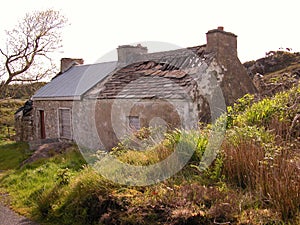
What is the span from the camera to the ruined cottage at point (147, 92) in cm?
1197

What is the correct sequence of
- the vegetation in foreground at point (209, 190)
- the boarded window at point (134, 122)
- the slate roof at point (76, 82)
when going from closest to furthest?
the vegetation in foreground at point (209, 190)
the boarded window at point (134, 122)
the slate roof at point (76, 82)

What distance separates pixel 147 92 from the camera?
1282 cm

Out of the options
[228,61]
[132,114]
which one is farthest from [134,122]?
[228,61]

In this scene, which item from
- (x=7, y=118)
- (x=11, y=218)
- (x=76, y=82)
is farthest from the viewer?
(x=7, y=118)

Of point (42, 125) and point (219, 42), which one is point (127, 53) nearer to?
point (219, 42)

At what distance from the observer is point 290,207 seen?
4.69 metres

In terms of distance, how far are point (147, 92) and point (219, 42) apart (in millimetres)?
→ 3561

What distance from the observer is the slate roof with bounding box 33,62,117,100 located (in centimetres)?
1659

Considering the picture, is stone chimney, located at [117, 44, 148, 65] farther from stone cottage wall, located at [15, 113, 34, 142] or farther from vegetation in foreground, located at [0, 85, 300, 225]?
vegetation in foreground, located at [0, 85, 300, 225]

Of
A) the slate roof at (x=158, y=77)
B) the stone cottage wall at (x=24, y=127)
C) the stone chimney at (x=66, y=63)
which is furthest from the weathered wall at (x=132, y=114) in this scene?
the stone chimney at (x=66, y=63)

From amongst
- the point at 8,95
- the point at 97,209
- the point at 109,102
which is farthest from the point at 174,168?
the point at 8,95

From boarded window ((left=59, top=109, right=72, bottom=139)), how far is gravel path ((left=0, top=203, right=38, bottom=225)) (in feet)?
30.2

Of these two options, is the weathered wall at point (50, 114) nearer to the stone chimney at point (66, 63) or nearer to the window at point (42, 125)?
the window at point (42, 125)

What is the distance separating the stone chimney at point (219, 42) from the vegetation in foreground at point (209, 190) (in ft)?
16.7
